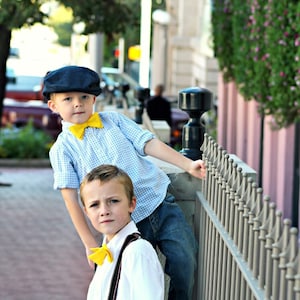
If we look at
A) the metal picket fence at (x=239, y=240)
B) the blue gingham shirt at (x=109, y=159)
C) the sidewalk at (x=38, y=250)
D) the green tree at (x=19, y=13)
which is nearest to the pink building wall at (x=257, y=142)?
the sidewalk at (x=38, y=250)

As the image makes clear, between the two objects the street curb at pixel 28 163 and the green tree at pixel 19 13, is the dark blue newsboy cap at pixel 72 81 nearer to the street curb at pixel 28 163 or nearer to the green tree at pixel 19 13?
the green tree at pixel 19 13

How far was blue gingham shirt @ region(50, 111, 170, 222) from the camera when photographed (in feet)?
19.1

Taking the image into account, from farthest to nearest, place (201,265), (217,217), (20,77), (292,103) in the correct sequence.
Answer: (20,77)
(292,103)
(201,265)
(217,217)

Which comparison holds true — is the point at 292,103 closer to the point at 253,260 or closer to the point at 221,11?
the point at 221,11

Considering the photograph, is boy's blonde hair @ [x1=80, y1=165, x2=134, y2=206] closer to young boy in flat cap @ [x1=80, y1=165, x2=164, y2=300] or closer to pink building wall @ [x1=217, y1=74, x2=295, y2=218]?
young boy in flat cap @ [x1=80, y1=165, x2=164, y2=300]

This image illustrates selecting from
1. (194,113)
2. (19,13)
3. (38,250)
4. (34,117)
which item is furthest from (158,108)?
(194,113)

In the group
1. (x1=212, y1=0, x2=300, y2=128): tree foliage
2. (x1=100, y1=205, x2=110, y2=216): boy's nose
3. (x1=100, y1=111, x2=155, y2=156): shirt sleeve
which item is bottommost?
(x1=100, y1=205, x2=110, y2=216): boy's nose

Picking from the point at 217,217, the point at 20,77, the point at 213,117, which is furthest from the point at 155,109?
the point at 20,77

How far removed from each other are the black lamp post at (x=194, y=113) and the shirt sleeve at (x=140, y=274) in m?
2.28

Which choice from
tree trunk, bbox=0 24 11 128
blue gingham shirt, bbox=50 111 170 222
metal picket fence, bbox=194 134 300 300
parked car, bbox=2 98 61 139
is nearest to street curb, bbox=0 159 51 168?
parked car, bbox=2 98 61 139

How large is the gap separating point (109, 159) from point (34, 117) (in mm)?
23515

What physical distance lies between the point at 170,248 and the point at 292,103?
8008mm

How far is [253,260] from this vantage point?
456 cm

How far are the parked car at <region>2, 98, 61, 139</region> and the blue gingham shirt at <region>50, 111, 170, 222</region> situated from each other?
872 inches
